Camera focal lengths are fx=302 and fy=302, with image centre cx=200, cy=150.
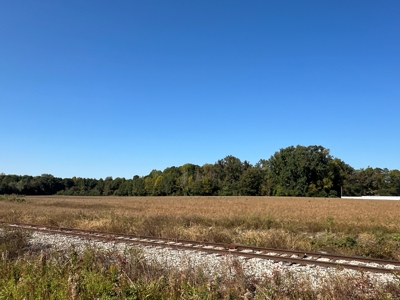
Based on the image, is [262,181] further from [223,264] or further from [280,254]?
[223,264]

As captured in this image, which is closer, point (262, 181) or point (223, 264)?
point (223, 264)

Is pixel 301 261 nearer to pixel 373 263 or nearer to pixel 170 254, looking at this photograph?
pixel 373 263

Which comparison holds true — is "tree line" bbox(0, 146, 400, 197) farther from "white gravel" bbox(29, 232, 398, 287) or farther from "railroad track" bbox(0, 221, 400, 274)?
"white gravel" bbox(29, 232, 398, 287)

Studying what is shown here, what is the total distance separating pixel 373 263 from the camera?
9.23 metres

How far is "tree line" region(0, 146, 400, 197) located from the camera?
99.8 meters

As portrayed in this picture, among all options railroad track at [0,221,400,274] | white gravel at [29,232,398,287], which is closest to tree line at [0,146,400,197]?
railroad track at [0,221,400,274]

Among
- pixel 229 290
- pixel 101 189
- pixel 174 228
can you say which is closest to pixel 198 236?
pixel 174 228

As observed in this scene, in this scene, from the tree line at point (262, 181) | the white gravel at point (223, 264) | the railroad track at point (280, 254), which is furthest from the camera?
the tree line at point (262, 181)

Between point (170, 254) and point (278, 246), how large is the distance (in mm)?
4657

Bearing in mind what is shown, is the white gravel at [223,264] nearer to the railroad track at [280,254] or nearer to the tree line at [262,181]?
the railroad track at [280,254]

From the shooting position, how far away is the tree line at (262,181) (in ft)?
327

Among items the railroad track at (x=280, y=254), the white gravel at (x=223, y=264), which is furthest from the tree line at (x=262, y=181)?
the white gravel at (x=223, y=264)

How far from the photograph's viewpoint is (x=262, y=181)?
110 meters

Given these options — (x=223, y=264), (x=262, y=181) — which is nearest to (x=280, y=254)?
(x=223, y=264)
